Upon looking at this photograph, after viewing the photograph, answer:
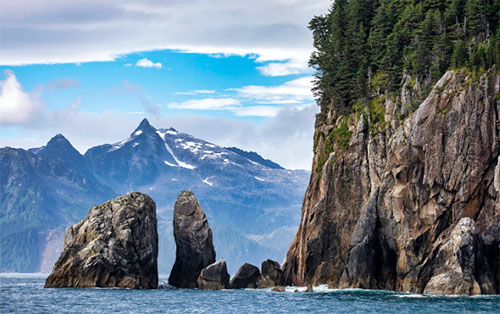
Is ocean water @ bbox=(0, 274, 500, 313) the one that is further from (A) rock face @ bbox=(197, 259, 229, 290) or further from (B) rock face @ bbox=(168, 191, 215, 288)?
(B) rock face @ bbox=(168, 191, 215, 288)

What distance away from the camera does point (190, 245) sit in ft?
561

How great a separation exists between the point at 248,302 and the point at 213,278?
39606mm

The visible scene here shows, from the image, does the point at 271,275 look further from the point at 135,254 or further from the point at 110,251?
the point at 110,251

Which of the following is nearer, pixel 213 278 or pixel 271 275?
pixel 213 278

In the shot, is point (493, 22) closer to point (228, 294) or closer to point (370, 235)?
point (370, 235)

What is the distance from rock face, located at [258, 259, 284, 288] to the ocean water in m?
23.0

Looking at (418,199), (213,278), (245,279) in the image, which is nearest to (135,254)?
(213,278)

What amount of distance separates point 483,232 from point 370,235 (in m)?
20.5

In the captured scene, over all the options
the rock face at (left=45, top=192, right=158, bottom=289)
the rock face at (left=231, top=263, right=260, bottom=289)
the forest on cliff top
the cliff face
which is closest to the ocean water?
the cliff face

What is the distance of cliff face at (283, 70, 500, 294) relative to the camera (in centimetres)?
12369

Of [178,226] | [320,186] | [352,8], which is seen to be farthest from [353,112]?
[178,226]

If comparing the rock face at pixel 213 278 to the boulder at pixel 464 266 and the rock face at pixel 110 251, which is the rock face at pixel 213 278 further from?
the boulder at pixel 464 266

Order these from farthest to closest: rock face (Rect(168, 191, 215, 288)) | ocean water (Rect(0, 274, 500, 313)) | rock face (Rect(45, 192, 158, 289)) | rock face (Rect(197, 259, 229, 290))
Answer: rock face (Rect(168, 191, 215, 288)), rock face (Rect(197, 259, 229, 290)), rock face (Rect(45, 192, 158, 289)), ocean water (Rect(0, 274, 500, 313))

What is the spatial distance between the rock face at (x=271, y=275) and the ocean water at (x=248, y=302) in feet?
75.4
